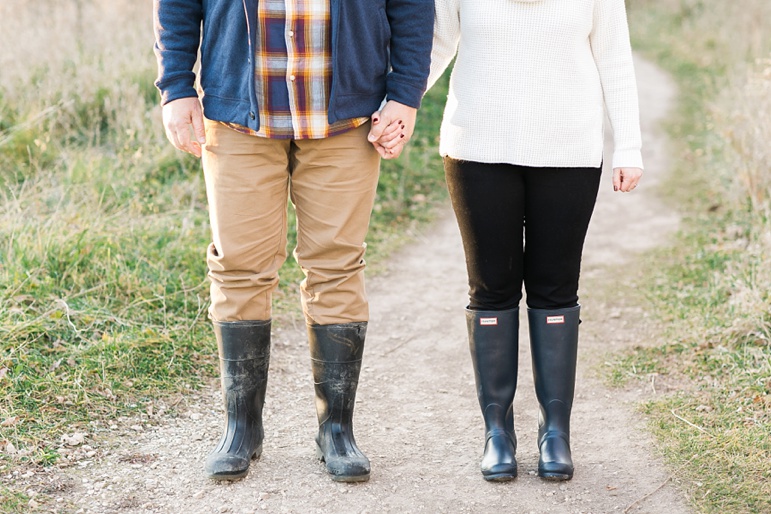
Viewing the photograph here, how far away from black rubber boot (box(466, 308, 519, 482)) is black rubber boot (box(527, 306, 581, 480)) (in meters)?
0.08

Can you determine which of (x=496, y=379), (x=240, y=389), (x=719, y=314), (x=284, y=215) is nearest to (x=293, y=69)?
(x=284, y=215)

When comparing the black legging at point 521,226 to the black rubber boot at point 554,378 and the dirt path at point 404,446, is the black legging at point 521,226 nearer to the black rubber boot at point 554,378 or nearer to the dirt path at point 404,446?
the black rubber boot at point 554,378

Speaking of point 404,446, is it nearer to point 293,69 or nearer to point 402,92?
point 402,92

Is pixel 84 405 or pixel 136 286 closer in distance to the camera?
pixel 84 405

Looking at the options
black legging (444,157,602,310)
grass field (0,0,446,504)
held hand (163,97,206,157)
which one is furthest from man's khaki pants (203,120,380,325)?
grass field (0,0,446,504)

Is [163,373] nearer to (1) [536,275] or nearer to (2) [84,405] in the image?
(2) [84,405]

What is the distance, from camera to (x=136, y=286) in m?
4.04

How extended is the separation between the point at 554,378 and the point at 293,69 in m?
1.27

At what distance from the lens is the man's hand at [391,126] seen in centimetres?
267

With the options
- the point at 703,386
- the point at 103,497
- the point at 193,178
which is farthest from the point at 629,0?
the point at 103,497

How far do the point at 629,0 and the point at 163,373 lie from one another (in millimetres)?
18724

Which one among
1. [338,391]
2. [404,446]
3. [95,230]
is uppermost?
[95,230]

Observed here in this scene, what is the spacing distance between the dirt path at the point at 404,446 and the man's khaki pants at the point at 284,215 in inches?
21.7

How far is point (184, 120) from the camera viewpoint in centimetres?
266
